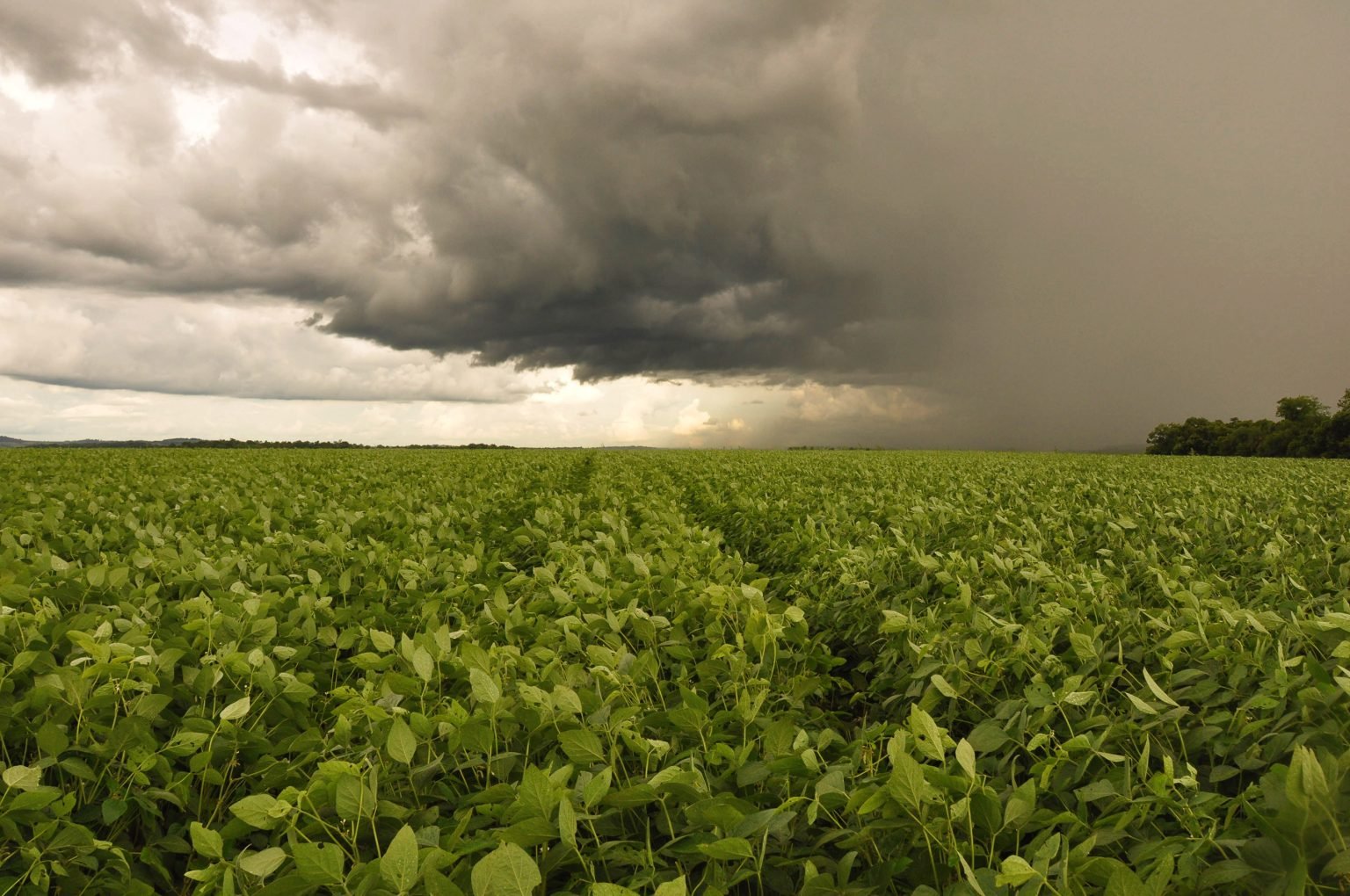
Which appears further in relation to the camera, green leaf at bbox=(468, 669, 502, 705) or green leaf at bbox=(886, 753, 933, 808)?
green leaf at bbox=(468, 669, 502, 705)

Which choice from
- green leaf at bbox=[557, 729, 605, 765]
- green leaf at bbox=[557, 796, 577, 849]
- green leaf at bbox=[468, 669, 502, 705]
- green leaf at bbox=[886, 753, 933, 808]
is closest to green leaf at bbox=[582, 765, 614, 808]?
green leaf at bbox=[557, 796, 577, 849]

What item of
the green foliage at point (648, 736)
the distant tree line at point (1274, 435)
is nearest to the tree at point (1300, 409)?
the distant tree line at point (1274, 435)

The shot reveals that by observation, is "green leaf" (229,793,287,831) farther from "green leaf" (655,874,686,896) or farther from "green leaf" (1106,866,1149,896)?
"green leaf" (1106,866,1149,896)

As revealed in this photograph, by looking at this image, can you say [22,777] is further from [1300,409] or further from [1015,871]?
[1300,409]

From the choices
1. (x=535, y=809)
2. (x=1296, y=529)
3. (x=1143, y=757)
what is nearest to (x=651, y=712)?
(x=535, y=809)

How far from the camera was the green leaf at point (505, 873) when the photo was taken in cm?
155

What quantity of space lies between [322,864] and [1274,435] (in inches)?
3970

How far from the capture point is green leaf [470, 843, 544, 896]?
1550 millimetres

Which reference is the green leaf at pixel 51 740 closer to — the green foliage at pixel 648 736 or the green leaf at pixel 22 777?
the green foliage at pixel 648 736

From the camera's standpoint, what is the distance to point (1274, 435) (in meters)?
75.6

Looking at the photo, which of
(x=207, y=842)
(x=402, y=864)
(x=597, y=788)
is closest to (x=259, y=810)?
(x=207, y=842)

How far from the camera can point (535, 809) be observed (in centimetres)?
187

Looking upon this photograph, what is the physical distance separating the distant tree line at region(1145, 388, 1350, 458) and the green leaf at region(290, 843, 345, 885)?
81.1 metres

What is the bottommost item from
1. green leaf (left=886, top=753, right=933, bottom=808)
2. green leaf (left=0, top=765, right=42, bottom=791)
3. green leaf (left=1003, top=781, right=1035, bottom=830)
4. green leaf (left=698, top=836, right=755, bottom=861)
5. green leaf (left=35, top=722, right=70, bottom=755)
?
green leaf (left=35, top=722, right=70, bottom=755)
